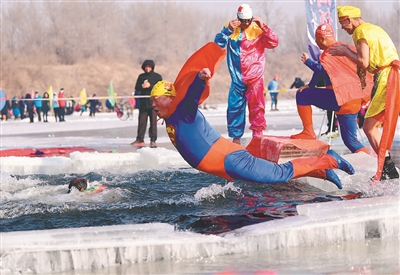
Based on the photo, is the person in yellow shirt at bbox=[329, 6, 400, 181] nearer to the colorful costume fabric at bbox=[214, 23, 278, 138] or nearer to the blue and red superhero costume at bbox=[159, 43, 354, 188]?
the blue and red superhero costume at bbox=[159, 43, 354, 188]

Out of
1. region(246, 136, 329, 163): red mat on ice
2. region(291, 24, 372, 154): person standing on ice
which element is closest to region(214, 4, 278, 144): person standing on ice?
region(291, 24, 372, 154): person standing on ice

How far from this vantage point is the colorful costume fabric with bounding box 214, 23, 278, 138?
352 inches

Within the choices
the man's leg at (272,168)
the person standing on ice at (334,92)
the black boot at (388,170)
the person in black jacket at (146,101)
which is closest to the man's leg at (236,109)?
the person standing on ice at (334,92)

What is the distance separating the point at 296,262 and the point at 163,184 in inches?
148

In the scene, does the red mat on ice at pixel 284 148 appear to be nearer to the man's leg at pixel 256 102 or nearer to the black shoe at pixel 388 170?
the black shoe at pixel 388 170

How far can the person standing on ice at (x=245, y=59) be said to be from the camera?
8.87 m

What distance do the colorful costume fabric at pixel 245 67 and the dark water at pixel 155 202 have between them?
1.31 m

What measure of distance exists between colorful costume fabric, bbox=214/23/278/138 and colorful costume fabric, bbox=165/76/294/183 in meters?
2.93

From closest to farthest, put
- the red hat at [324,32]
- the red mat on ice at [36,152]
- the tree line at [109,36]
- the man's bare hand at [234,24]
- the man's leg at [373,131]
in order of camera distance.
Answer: the man's leg at [373,131]
the red hat at [324,32]
the man's bare hand at [234,24]
the red mat on ice at [36,152]
the tree line at [109,36]

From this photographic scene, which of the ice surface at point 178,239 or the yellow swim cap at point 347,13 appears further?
the yellow swim cap at point 347,13

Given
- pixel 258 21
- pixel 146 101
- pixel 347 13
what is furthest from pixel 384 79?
pixel 146 101

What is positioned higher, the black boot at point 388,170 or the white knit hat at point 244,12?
the white knit hat at point 244,12

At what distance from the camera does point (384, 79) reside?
648 cm

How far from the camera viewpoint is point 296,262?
14.1 feet
